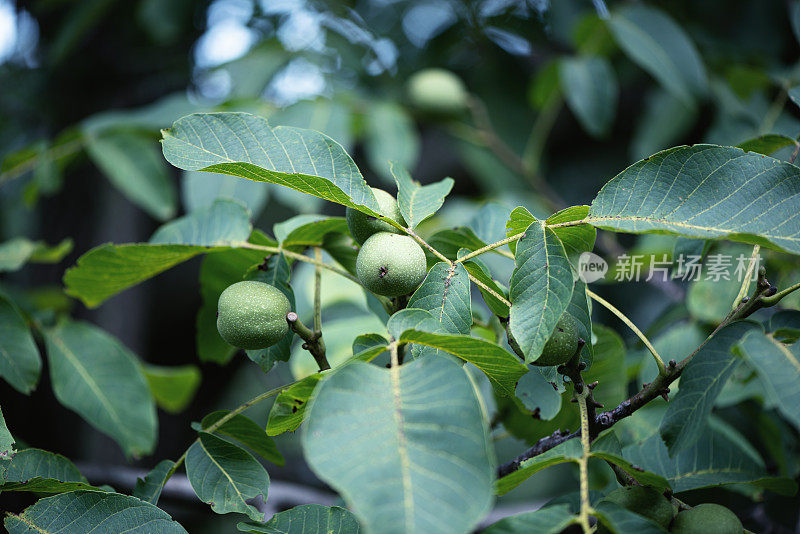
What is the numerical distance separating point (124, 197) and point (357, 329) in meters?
1.43

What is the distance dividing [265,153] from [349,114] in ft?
4.07

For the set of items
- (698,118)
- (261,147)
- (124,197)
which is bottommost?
(124,197)

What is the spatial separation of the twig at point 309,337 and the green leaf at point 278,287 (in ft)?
0.08

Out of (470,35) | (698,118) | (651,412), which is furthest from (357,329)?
(470,35)


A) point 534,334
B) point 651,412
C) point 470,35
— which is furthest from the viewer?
point 470,35

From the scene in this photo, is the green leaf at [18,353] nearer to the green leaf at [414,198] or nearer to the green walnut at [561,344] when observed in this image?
the green leaf at [414,198]

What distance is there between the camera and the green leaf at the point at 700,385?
24.0 inches

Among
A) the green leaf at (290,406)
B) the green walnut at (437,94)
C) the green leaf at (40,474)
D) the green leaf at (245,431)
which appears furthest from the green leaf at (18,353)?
the green walnut at (437,94)

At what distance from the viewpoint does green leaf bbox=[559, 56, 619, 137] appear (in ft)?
5.83

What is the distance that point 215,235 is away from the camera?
2.84 feet

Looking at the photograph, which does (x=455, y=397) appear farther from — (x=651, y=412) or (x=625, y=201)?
(x=651, y=412)

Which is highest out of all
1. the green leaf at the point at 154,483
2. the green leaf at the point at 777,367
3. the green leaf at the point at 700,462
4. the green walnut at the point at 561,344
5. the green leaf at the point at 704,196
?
the green leaf at the point at 704,196

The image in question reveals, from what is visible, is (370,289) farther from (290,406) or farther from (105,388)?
(105,388)

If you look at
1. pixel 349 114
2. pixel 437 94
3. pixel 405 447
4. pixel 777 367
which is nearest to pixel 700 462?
pixel 777 367
